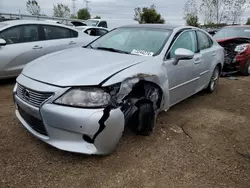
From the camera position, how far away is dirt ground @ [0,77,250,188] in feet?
8.15

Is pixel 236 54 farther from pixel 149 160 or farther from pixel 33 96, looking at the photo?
pixel 33 96

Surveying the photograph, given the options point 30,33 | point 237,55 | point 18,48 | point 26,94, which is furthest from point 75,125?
point 237,55

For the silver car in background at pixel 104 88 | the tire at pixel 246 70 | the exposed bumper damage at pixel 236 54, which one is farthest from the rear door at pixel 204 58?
the tire at pixel 246 70

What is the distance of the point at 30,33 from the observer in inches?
227

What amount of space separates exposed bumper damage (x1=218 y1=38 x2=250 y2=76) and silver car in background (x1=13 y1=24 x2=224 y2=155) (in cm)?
381

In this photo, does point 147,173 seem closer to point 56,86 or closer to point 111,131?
point 111,131

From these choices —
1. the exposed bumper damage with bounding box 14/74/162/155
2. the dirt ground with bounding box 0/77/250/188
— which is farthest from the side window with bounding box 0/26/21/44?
the exposed bumper damage with bounding box 14/74/162/155

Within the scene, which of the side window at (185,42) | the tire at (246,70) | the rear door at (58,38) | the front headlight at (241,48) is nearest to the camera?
the side window at (185,42)

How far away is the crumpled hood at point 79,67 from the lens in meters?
2.64

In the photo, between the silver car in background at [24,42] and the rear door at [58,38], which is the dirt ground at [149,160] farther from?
the rear door at [58,38]

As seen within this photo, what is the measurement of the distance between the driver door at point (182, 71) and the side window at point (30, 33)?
3.39 m


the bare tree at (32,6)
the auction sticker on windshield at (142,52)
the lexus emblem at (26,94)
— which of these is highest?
the bare tree at (32,6)

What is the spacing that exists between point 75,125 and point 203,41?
338 centimetres

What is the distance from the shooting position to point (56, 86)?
101 inches
